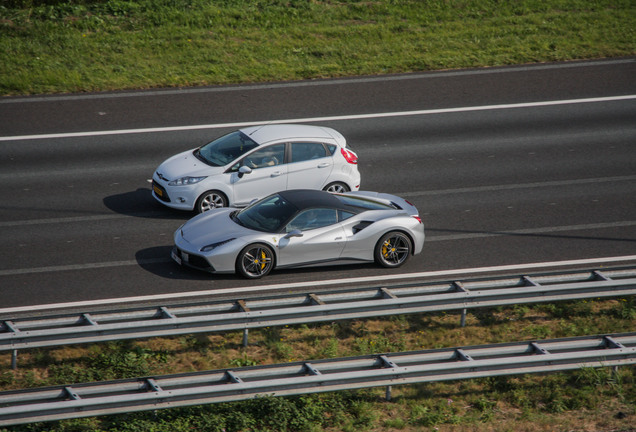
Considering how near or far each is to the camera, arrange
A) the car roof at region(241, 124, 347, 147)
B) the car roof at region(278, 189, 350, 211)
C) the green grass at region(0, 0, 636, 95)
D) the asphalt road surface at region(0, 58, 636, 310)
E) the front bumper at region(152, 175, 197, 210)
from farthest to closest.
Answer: the green grass at region(0, 0, 636, 95), the car roof at region(241, 124, 347, 147), the front bumper at region(152, 175, 197, 210), the asphalt road surface at region(0, 58, 636, 310), the car roof at region(278, 189, 350, 211)

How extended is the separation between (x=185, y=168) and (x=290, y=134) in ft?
6.93

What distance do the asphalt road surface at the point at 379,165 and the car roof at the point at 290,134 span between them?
1385 mm

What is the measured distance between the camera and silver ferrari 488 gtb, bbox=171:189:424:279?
12.4m

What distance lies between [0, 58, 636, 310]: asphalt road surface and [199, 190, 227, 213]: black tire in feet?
1.31

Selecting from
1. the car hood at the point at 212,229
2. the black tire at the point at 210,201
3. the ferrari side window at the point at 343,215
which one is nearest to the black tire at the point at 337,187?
the black tire at the point at 210,201

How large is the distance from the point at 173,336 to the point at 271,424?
7.73 feet

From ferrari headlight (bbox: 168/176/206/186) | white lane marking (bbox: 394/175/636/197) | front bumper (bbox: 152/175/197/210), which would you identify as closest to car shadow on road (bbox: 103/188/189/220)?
front bumper (bbox: 152/175/197/210)

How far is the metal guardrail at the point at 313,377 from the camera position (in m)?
8.56

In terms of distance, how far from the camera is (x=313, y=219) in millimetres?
12805

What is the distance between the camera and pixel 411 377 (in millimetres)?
9477

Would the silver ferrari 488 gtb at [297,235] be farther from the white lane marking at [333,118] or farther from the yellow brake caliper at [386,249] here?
the white lane marking at [333,118]

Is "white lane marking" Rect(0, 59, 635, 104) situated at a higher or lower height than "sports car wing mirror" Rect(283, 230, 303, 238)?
higher

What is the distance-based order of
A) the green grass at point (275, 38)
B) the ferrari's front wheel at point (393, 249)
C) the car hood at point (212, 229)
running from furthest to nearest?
1. the green grass at point (275, 38)
2. the ferrari's front wheel at point (393, 249)
3. the car hood at point (212, 229)

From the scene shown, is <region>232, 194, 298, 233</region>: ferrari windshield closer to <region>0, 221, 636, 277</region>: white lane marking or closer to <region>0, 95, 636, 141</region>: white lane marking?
<region>0, 221, 636, 277</region>: white lane marking
